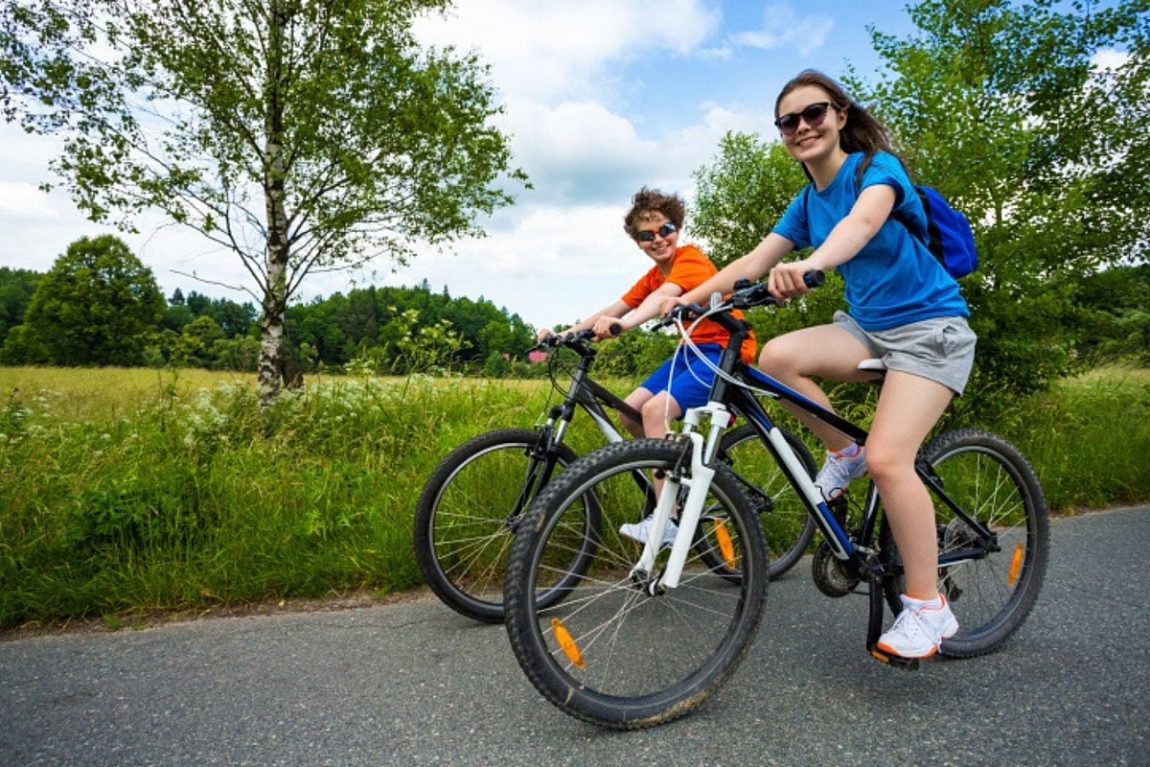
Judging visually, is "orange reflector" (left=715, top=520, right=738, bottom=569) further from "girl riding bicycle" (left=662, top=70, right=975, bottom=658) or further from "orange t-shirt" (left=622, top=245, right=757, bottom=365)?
"orange t-shirt" (left=622, top=245, right=757, bottom=365)

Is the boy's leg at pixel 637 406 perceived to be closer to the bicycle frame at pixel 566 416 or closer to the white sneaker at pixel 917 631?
the bicycle frame at pixel 566 416

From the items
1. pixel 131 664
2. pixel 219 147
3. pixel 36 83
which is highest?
pixel 36 83

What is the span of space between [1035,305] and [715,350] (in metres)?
4.83

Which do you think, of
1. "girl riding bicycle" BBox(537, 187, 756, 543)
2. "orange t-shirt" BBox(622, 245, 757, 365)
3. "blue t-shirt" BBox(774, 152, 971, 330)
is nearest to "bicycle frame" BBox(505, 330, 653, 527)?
"girl riding bicycle" BBox(537, 187, 756, 543)

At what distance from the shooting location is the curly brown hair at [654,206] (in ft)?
11.6

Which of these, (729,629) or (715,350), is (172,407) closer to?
(715,350)

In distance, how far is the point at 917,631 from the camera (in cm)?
222

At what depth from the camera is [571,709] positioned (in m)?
1.94

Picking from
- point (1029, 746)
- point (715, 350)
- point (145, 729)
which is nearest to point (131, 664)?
point (145, 729)

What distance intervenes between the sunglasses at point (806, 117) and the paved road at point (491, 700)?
1992mm

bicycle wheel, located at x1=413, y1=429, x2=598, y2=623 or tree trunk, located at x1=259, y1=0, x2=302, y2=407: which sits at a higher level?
tree trunk, located at x1=259, y1=0, x2=302, y2=407

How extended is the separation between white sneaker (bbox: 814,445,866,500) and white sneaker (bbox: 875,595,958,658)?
503 mm

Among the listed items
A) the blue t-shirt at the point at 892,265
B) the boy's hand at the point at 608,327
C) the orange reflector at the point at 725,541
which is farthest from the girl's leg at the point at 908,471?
the boy's hand at the point at 608,327

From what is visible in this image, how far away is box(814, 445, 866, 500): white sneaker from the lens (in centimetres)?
265
